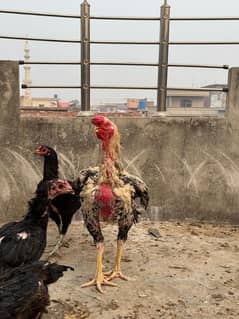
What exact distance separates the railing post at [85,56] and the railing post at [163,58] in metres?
1.15

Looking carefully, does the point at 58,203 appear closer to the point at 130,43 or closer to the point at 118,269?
the point at 118,269

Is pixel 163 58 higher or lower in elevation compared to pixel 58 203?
higher

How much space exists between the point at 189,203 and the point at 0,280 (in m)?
3.98

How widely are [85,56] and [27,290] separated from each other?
13.7ft

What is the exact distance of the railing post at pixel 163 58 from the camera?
6211 mm

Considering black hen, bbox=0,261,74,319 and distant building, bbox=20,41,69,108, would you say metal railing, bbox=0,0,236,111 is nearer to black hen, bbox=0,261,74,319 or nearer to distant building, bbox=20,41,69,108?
distant building, bbox=20,41,69,108

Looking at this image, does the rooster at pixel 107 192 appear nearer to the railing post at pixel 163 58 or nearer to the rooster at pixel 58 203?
the rooster at pixel 58 203

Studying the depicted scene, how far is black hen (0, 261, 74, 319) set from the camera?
2.84m

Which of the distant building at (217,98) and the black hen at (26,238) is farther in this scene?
the distant building at (217,98)

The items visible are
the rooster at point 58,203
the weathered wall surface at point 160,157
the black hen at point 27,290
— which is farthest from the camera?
the weathered wall surface at point 160,157

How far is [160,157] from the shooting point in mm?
6457

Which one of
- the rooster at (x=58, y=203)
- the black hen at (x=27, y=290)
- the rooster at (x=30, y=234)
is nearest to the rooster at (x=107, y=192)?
the rooster at (x=30, y=234)

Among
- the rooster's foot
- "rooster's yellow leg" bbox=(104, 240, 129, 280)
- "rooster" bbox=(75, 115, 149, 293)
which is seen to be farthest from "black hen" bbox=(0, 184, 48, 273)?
"rooster's yellow leg" bbox=(104, 240, 129, 280)

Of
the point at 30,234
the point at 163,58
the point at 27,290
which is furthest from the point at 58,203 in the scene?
the point at 163,58
